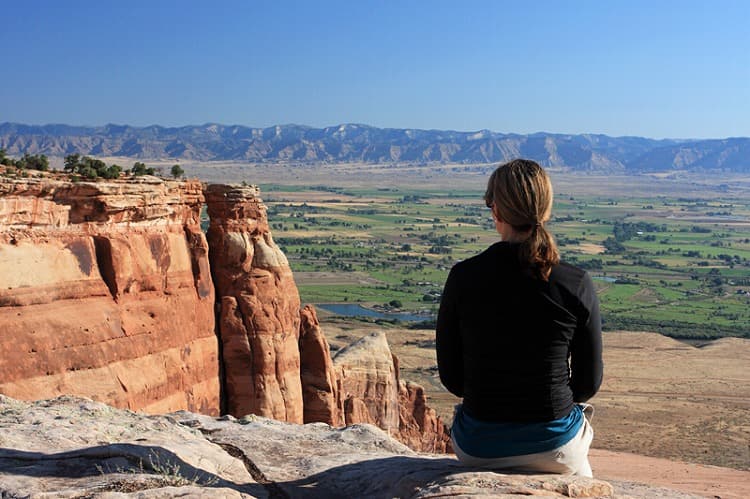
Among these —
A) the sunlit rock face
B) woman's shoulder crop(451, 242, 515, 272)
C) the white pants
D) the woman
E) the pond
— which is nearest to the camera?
the woman

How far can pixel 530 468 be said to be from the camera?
674 cm

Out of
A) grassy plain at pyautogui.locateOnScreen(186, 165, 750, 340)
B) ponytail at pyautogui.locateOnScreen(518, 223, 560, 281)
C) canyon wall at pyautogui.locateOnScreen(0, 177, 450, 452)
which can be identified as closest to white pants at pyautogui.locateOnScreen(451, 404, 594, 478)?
ponytail at pyautogui.locateOnScreen(518, 223, 560, 281)

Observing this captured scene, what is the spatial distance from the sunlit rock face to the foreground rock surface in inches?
275

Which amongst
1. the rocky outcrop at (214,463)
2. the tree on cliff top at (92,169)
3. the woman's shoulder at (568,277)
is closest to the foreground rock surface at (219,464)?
the rocky outcrop at (214,463)

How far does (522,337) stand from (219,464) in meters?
3.71

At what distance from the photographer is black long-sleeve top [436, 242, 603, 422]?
6227 mm

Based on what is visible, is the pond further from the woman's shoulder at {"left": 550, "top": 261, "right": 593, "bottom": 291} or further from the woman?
the woman's shoulder at {"left": 550, "top": 261, "right": 593, "bottom": 291}

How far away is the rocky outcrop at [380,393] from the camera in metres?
29.7

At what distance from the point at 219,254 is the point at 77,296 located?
6.04m

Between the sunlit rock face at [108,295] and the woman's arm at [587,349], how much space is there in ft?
44.7

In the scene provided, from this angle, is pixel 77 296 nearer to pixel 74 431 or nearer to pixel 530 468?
pixel 74 431

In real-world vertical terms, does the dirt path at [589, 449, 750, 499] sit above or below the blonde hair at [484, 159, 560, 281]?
below

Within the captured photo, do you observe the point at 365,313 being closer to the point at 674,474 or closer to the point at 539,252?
the point at 674,474

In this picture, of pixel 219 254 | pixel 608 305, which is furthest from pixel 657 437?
pixel 608 305
